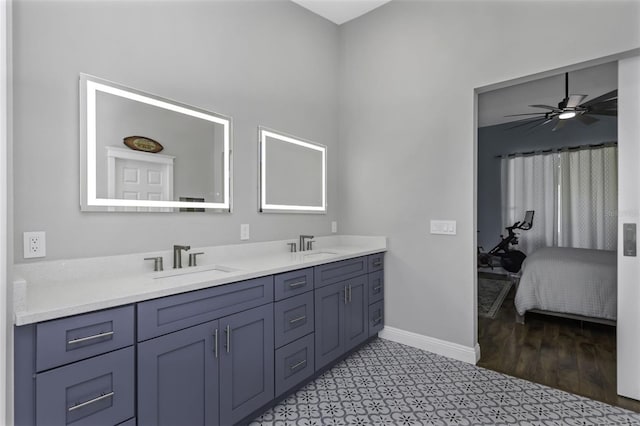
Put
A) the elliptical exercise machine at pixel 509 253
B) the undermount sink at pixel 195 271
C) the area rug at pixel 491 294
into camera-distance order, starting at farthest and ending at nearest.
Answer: the elliptical exercise machine at pixel 509 253, the area rug at pixel 491 294, the undermount sink at pixel 195 271

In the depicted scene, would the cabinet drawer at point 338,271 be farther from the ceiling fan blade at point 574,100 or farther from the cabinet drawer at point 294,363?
the ceiling fan blade at point 574,100

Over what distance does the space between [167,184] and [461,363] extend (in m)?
2.58

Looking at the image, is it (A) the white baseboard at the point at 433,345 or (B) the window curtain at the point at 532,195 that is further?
(B) the window curtain at the point at 532,195

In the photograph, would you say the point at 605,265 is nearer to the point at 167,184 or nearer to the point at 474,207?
the point at 474,207

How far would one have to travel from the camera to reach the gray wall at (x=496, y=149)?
579cm

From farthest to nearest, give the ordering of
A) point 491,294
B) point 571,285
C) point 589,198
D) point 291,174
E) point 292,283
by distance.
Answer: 1. point 589,198
2. point 491,294
3. point 571,285
4. point 291,174
5. point 292,283

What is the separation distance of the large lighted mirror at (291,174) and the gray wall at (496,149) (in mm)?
4694

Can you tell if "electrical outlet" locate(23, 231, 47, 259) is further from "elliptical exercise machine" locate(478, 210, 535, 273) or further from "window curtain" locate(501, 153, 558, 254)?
"window curtain" locate(501, 153, 558, 254)

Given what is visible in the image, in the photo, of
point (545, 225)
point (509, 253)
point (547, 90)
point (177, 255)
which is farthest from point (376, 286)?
point (545, 225)

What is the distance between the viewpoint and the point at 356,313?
8.80 ft

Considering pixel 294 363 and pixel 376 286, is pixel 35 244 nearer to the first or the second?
pixel 294 363

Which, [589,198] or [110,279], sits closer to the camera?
[110,279]

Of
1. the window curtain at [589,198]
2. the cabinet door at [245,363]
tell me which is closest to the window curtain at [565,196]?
the window curtain at [589,198]

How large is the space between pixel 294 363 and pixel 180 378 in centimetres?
80
